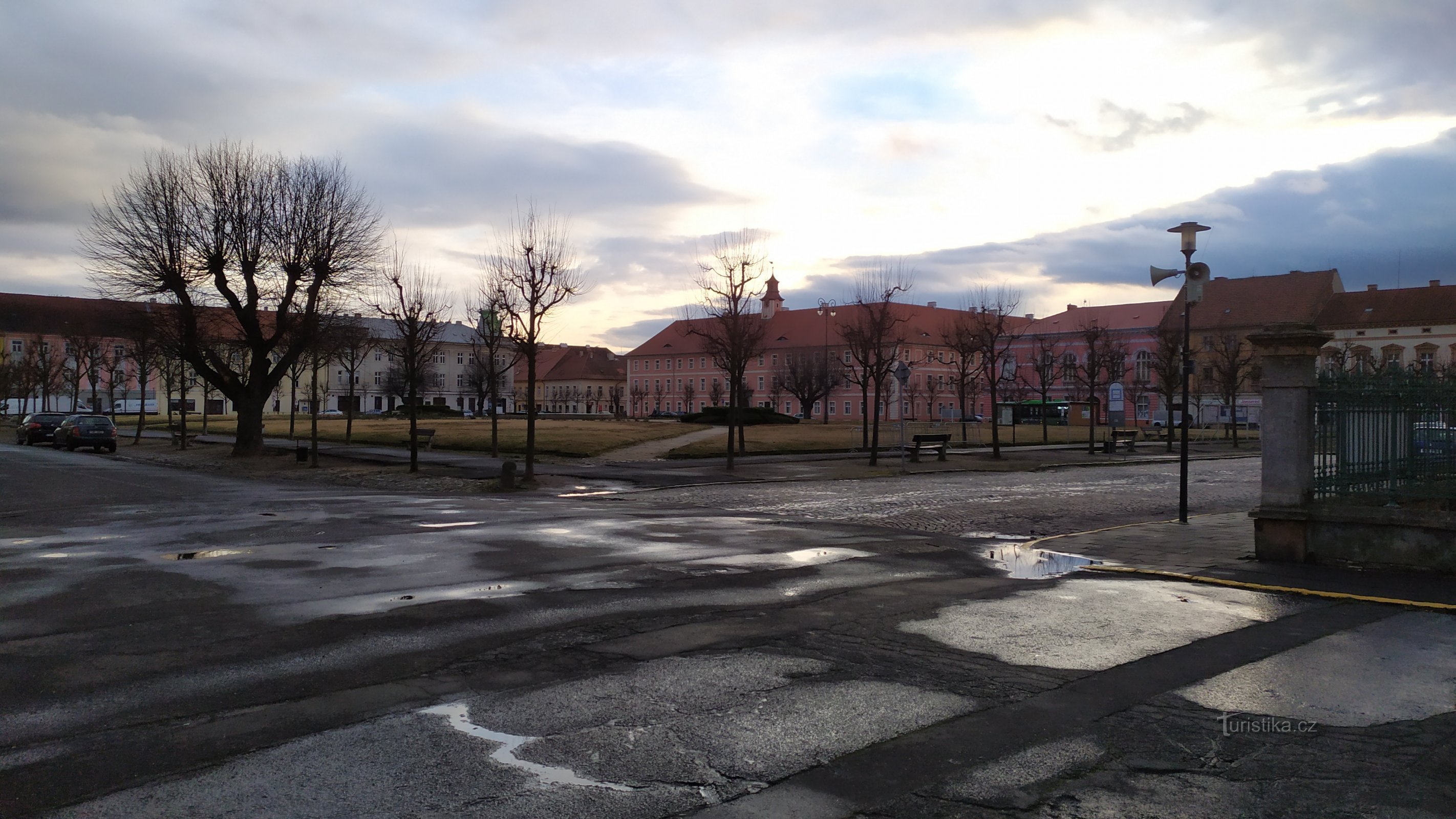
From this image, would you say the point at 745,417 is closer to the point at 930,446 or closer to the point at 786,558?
the point at 930,446

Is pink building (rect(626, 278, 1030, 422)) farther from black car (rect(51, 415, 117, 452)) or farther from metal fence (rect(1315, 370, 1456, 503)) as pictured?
metal fence (rect(1315, 370, 1456, 503))

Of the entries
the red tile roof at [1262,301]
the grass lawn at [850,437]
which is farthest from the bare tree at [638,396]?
the red tile roof at [1262,301]

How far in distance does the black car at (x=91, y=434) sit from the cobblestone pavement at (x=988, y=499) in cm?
3284

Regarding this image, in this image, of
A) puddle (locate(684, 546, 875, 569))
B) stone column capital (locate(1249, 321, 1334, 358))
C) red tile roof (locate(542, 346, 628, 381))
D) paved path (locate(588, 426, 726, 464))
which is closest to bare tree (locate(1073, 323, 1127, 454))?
paved path (locate(588, 426, 726, 464))

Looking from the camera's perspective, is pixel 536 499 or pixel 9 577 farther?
pixel 536 499

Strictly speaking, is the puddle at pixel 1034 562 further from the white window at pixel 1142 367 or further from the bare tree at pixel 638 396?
the bare tree at pixel 638 396

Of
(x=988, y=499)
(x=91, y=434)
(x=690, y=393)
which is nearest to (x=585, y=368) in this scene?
(x=690, y=393)

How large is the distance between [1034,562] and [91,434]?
1787 inches

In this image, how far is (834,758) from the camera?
4.90m

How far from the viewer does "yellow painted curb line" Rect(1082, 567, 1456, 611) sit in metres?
9.02

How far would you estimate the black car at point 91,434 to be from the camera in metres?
43.1

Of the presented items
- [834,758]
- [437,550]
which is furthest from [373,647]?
[437,550]

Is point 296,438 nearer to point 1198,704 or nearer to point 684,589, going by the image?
Answer: point 684,589

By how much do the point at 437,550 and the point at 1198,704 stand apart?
29.3 feet
